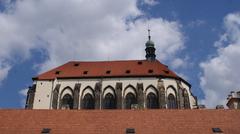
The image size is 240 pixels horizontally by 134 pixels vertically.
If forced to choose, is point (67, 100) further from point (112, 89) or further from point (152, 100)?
point (152, 100)

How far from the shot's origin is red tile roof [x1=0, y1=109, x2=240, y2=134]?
25.7 meters

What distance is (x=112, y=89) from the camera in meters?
46.3

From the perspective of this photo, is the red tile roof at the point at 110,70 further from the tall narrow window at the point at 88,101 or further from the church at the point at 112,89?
the tall narrow window at the point at 88,101

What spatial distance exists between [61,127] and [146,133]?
6360 millimetres

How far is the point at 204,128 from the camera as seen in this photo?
2575 centimetres

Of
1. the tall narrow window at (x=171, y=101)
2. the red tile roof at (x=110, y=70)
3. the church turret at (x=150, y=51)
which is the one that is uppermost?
the church turret at (x=150, y=51)

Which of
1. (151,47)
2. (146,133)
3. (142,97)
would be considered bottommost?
(146,133)

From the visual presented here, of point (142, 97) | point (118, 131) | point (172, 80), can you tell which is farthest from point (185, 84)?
point (118, 131)

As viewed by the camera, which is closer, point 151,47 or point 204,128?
point 204,128

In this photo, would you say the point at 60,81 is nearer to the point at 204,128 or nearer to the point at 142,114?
the point at 142,114

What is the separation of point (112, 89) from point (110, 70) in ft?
11.5

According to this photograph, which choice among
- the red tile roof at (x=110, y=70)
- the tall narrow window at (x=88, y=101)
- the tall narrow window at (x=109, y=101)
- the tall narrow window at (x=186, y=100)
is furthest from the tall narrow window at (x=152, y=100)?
the tall narrow window at (x=88, y=101)

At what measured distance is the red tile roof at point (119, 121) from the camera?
2569 cm

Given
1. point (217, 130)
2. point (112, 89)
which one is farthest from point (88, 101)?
point (217, 130)
